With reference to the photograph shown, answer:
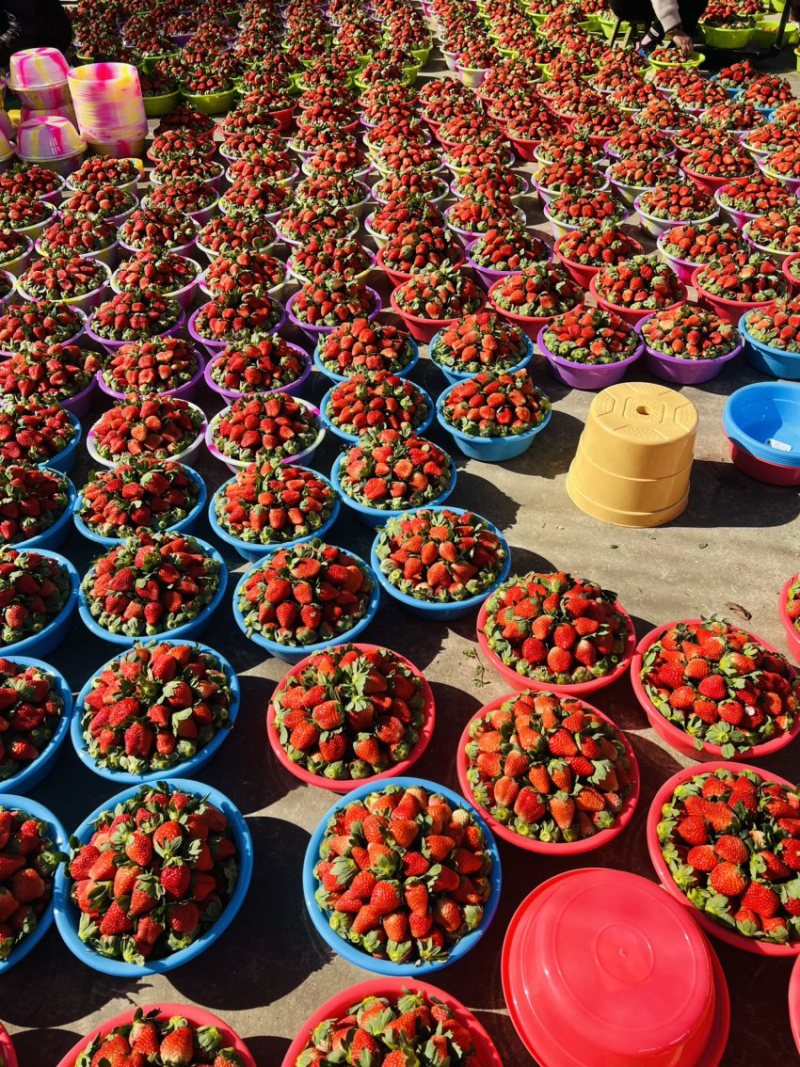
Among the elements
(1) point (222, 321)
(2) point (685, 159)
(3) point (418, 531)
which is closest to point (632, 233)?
(2) point (685, 159)

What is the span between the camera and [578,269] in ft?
20.5

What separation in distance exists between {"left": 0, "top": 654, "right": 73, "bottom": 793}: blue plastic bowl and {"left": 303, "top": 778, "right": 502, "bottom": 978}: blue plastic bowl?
1321 mm

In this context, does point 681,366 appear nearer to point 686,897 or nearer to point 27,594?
point 686,897

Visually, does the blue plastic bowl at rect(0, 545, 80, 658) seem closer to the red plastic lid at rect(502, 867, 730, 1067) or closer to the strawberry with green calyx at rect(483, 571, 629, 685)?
the strawberry with green calyx at rect(483, 571, 629, 685)

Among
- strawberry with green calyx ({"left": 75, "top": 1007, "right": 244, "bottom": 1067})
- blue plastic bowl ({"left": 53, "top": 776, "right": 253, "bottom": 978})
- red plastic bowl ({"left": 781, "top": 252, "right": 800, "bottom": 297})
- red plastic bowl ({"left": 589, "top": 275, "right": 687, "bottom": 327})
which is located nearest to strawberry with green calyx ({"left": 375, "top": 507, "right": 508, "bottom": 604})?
blue plastic bowl ({"left": 53, "top": 776, "right": 253, "bottom": 978})

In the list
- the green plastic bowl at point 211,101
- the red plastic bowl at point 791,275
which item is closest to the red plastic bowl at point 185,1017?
the red plastic bowl at point 791,275

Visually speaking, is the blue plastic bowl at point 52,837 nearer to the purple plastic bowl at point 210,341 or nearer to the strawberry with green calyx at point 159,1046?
the strawberry with green calyx at point 159,1046

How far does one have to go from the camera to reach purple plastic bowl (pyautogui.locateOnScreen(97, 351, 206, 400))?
5.18 meters

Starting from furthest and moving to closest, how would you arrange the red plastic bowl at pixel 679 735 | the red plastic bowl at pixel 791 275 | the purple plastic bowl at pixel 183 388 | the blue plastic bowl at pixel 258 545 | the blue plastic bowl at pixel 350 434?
the red plastic bowl at pixel 791 275
the purple plastic bowl at pixel 183 388
the blue plastic bowl at pixel 350 434
the blue plastic bowl at pixel 258 545
the red plastic bowl at pixel 679 735

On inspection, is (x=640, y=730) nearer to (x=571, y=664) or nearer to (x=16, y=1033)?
(x=571, y=664)

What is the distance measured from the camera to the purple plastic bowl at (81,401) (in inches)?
209

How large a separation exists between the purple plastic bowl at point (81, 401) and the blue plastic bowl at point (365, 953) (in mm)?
3747

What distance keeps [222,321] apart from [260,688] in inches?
119

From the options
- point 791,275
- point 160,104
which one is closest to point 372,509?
point 791,275
